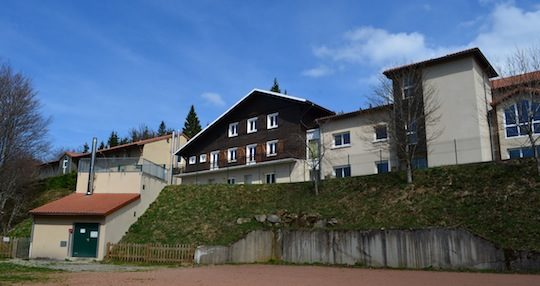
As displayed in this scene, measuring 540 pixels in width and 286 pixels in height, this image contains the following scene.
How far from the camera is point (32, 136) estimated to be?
128 ft

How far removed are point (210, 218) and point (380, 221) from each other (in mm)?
11105

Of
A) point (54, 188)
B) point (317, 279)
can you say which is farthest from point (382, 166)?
point (54, 188)

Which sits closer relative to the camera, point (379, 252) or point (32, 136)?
point (379, 252)

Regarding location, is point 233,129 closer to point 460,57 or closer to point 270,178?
point 270,178

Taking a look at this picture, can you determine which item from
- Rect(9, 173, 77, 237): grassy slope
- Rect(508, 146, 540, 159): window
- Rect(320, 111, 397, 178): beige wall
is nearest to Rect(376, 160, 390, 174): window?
Rect(320, 111, 397, 178): beige wall

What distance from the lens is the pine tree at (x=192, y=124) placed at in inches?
3347

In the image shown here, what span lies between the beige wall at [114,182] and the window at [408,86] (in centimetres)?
1955

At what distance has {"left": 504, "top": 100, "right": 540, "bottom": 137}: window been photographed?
80.1ft

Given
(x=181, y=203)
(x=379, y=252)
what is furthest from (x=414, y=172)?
(x=181, y=203)

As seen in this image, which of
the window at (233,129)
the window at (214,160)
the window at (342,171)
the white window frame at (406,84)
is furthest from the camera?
the window at (214,160)

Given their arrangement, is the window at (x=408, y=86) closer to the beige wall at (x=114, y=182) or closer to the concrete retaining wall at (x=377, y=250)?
the concrete retaining wall at (x=377, y=250)

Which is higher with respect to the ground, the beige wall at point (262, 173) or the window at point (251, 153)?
the window at point (251, 153)

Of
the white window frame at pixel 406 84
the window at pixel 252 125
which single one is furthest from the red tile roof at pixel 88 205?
the white window frame at pixel 406 84

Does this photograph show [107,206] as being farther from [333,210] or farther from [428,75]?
[428,75]
